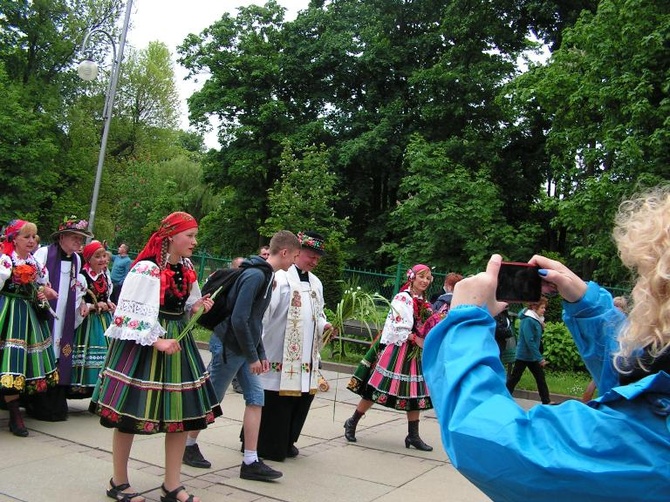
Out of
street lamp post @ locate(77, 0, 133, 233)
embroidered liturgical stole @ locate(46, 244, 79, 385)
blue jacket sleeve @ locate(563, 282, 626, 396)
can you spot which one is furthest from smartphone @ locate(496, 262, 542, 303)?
street lamp post @ locate(77, 0, 133, 233)

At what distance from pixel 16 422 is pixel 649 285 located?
6004 mm

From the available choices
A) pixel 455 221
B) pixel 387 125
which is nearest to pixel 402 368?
pixel 455 221

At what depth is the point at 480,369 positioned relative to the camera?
111cm

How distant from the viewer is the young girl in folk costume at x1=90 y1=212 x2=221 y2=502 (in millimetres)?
4094

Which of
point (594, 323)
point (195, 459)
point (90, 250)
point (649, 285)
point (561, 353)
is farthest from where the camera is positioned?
point (561, 353)

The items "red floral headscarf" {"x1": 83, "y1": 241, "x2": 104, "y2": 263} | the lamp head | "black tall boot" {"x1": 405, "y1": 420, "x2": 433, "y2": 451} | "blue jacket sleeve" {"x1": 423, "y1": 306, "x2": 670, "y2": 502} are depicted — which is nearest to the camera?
"blue jacket sleeve" {"x1": 423, "y1": 306, "x2": 670, "y2": 502}

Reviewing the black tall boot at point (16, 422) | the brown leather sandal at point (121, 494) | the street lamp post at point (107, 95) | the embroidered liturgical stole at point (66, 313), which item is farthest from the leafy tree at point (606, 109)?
the brown leather sandal at point (121, 494)

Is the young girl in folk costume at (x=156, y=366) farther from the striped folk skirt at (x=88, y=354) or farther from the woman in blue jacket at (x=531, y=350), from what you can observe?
the woman in blue jacket at (x=531, y=350)

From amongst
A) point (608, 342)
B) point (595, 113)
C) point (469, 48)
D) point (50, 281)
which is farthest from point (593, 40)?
point (608, 342)

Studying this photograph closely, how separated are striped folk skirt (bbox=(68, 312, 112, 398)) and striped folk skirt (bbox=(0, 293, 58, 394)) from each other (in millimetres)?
488

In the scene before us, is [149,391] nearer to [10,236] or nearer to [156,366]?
[156,366]

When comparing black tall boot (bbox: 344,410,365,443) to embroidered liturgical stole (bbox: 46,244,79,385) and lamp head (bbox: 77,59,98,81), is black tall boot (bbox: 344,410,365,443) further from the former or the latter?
lamp head (bbox: 77,59,98,81)

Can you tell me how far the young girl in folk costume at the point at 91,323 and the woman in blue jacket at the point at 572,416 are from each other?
6263 mm

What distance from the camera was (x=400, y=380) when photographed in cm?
654
